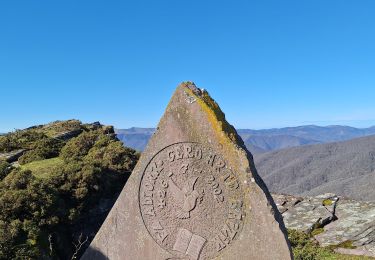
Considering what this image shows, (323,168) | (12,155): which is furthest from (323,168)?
(12,155)

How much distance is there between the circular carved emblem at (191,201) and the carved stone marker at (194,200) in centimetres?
2

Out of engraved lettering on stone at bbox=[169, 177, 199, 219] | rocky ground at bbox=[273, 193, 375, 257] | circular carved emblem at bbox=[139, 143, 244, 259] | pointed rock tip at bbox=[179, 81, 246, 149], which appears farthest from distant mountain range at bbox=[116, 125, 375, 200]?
engraved lettering on stone at bbox=[169, 177, 199, 219]

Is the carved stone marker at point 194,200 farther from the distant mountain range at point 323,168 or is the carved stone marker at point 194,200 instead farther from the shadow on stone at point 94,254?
the distant mountain range at point 323,168

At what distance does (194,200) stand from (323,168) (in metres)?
93.6

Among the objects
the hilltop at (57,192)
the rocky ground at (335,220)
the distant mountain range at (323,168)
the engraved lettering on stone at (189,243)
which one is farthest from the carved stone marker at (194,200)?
the distant mountain range at (323,168)

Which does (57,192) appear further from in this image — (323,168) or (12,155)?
(323,168)

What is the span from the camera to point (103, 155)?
43.0ft

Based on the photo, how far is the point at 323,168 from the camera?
96.1m

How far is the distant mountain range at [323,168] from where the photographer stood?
223ft

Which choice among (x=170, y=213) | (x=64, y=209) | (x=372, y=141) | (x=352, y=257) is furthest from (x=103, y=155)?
(x=372, y=141)

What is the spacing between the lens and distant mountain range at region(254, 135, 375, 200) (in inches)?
2675

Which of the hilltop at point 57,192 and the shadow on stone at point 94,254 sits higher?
the hilltop at point 57,192

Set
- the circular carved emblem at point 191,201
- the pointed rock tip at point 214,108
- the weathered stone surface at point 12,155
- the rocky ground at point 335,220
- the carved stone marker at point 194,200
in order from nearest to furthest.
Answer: the carved stone marker at point 194,200, the circular carved emblem at point 191,201, the pointed rock tip at point 214,108, the rocky ground at point 335,220, the weathered stone surface at point 12,155

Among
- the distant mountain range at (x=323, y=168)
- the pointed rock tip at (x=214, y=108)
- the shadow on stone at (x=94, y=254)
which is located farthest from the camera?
the distant mountain range at (x=323, y=168)
